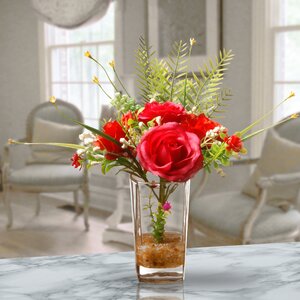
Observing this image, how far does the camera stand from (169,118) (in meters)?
1.01

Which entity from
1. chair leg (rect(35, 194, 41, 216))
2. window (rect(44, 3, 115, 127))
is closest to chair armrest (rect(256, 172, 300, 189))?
window (rect(44, 3, 115, 127))

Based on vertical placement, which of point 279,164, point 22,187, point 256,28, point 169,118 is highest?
point 256,28

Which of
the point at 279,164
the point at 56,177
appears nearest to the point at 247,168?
the point at 279,164

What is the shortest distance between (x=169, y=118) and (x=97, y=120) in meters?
3.67

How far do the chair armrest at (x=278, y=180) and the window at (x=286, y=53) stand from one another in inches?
31.7

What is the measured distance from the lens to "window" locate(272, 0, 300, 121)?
342cm

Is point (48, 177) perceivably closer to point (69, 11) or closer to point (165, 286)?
point (69, 11)

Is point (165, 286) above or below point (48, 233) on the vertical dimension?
above

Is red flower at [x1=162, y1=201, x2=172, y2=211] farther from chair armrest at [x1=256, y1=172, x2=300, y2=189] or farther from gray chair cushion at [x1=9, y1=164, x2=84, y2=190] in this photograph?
gray chair cushion at [x1=9, y1=164, x2=84, y2=190]

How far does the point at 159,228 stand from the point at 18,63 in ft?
13.6

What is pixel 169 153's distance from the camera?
0.98 meters

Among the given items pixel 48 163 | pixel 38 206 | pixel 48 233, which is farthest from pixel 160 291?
pixel 38 206

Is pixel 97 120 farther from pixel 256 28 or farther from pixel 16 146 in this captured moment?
pixel 256 28

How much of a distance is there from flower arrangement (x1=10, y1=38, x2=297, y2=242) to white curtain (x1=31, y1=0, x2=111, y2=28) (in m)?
3.59
